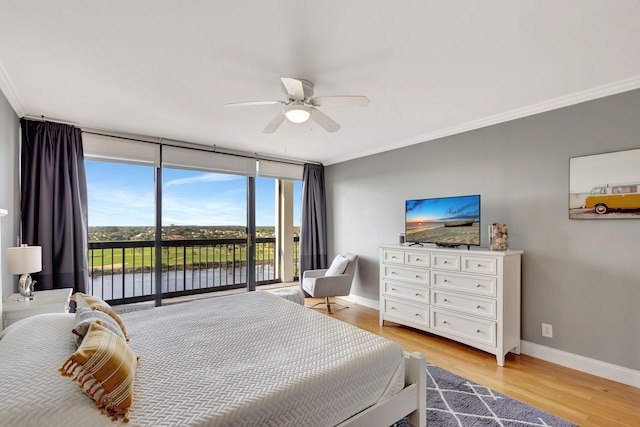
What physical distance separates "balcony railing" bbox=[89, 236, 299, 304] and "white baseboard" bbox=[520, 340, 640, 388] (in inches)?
154

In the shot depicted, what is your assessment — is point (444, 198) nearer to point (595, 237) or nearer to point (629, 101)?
point (595, 237)

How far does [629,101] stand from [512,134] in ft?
2.87

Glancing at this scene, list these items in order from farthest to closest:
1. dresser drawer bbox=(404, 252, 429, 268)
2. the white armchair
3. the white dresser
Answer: the white armchair
dresser drawer bbox=(404, 252, 429, 268)
the white dresser

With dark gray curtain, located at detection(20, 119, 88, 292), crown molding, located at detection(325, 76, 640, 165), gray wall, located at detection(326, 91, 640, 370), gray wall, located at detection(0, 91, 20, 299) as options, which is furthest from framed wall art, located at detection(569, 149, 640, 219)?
dark gray curtain, located at detection(20, 119, 88, 292)

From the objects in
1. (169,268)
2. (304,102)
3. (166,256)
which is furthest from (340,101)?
(169,268)

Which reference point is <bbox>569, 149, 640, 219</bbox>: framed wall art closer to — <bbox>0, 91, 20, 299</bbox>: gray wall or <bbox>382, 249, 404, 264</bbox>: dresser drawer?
<bbox>382, 249, 404, 264</bbox>: dresser drawer

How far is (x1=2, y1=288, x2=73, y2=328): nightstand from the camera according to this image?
2.34 meters

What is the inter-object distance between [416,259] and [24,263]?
3.82 m

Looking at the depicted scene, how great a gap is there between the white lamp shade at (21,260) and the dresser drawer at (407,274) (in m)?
3.62

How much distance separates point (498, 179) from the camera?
3270 mm

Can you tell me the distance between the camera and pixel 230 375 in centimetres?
145

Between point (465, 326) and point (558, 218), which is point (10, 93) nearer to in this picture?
point (465, 326)

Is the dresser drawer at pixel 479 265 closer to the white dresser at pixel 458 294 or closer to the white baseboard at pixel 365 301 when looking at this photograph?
the white dresser at pixel 458 294

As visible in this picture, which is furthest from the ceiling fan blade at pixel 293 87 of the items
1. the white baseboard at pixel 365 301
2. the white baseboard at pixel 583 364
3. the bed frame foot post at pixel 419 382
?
the white baseboard at pixel 365 301
